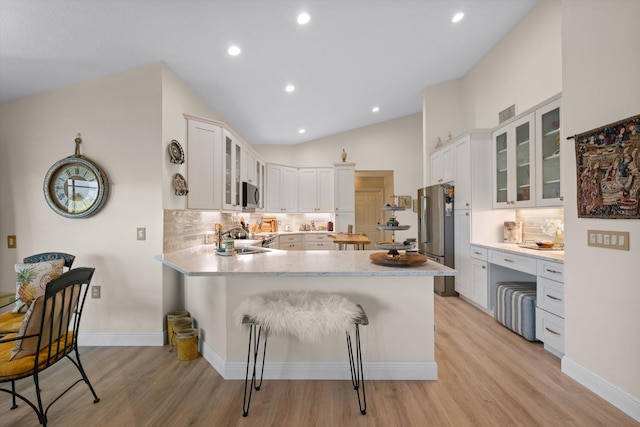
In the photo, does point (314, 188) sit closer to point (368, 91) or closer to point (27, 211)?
point (368, 91)

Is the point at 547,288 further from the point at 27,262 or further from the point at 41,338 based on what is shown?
the point at 27,262

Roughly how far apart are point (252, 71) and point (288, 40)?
0.68m

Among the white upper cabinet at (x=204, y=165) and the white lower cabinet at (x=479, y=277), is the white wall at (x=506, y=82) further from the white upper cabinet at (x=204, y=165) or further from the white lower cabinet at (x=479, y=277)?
the white upper cabinet at (x=204, y=165)

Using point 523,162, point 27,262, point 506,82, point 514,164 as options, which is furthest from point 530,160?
point 27,262

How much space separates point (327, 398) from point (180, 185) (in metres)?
2.48

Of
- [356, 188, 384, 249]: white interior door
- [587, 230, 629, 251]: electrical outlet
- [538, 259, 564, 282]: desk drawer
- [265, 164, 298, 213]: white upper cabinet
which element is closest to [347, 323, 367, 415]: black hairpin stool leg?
[587, 230, 629, 251]: electrical outlet

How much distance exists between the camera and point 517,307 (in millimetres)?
Result: 2953


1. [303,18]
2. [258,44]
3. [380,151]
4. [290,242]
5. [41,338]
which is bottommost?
[41,338]

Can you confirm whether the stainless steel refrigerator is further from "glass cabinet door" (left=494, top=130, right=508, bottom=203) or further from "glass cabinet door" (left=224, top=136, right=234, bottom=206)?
"glass cabinet door" (left=224, top=136, right=234, bottom=206)

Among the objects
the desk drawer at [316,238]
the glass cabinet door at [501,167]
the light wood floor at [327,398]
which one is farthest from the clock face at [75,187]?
the glass cabinet door at [501,167]

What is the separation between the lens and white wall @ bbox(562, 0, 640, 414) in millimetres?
1773

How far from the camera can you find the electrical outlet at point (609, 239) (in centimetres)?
181

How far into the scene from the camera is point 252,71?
11.1ft

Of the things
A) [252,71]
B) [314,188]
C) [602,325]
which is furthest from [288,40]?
[314,188]
